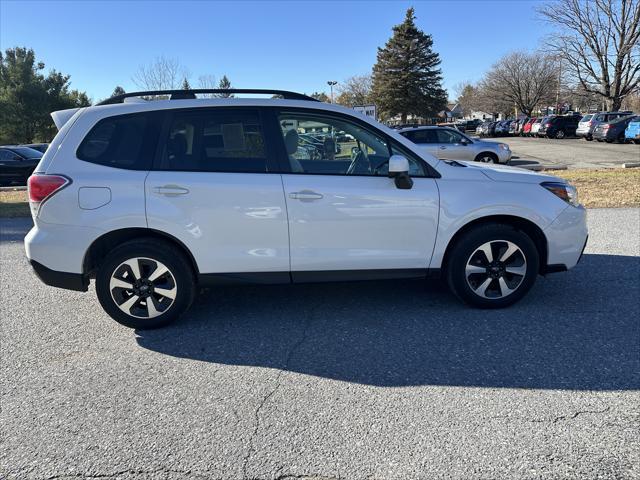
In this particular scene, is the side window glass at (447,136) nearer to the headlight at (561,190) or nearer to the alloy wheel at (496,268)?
the headlight at (561,190)

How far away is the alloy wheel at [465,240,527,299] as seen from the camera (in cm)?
403

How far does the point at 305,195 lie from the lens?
12.4ft

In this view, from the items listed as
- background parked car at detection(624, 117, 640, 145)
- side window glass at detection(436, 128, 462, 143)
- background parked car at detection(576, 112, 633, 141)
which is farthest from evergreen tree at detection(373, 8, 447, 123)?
side window glass at detection(436, 128, 462, 143)

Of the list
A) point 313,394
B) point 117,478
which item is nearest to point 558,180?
point 313,394

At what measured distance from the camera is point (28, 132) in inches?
1687

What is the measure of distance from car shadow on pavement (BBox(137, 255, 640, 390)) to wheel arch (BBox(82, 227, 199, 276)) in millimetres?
671

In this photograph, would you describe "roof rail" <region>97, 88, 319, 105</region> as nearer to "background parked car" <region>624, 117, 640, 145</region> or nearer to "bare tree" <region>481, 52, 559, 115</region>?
"background parked car" <region>624, 117, 640, 145</region>

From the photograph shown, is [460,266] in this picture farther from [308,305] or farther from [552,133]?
[552,133]

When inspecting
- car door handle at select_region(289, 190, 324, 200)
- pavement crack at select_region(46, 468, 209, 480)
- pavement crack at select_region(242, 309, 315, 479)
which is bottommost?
pavement crack at select_region(46, 468, 209, 480)

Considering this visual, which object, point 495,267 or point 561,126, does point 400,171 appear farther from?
point 561,126

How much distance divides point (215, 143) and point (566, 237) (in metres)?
3.15

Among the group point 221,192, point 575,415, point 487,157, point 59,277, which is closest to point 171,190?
point 221,192

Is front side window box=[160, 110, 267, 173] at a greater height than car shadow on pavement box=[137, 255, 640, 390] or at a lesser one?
greater

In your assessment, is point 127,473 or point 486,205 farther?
point 486,205
